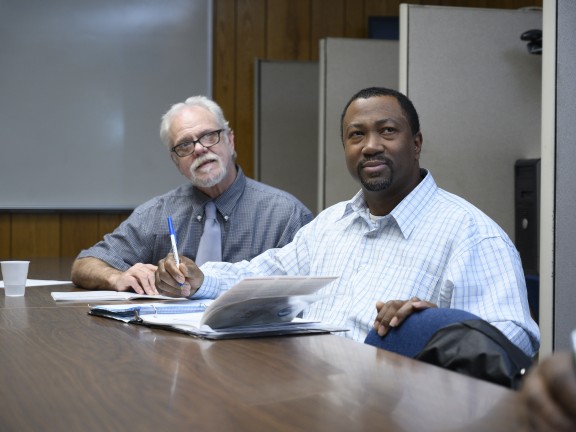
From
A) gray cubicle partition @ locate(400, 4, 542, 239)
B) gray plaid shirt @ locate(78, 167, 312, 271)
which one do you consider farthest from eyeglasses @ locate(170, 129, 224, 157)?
gray cubicle partition @ locate(400, 4, 542, 239)

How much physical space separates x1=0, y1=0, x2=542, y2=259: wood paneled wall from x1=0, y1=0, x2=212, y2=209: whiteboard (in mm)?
83

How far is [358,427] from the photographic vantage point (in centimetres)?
67

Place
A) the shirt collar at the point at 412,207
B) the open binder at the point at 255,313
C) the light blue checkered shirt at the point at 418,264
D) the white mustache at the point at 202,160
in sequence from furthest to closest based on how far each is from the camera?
the white mustache at the point at 202,160 → the shirt collar at the point at 412,207 → the light blue checkered shirt at the point at 418,264 → the open binder at the point at 255,313

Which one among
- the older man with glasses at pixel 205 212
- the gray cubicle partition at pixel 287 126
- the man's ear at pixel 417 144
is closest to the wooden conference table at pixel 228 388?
the man's ear at pixel 417 144

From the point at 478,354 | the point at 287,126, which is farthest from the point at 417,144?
the point at 287,126

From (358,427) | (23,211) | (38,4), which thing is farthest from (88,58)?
(358,427)

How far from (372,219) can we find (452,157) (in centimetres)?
167

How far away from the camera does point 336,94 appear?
4.05 metres

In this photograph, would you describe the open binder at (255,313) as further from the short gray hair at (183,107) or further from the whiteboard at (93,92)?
the whiteboard at (93,92)

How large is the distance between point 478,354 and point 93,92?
3.87 meters

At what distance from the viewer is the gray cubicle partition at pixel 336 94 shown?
13.2 ft

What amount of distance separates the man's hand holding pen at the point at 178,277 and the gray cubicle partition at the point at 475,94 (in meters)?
1.82

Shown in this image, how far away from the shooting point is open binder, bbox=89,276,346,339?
1.15 m

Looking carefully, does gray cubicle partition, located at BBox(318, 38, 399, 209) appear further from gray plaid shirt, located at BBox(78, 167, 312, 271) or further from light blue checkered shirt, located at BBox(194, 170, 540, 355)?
light blue checkered shirt, located at BBox(194, 170, 540, 355)
